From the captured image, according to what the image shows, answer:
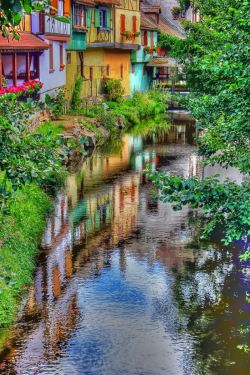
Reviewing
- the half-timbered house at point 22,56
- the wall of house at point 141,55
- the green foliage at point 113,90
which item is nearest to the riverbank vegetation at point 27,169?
the green foliage at point 113,90

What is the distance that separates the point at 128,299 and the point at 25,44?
20114mm

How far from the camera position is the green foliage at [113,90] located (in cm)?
5388

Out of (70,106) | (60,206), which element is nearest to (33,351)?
(60,206)

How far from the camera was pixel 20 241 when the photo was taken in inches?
755

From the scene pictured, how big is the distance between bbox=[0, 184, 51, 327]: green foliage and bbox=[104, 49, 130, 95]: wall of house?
3336cm

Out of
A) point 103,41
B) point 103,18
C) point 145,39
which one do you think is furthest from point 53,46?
point 145,39

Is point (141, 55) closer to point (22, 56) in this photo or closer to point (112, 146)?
point (112, 146)

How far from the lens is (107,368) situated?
13.3 metres

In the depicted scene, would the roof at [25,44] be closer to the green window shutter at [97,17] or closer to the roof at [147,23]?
the green window shutter at [97,17]

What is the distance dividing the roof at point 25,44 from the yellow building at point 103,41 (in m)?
9.49

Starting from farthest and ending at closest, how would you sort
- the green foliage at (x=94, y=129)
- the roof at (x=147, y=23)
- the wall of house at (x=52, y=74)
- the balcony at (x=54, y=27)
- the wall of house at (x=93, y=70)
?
the roof at (x=147, y=23) < the wall of house at (x=93, y=70) < the green foliage at (x=94, y=129) < the wall of house at (x=52, y=74) < the balcony at (x=54, y=27)

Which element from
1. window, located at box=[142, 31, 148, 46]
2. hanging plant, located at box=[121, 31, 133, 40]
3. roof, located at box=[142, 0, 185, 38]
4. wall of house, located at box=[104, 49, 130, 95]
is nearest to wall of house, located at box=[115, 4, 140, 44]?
hanging plant, located at box=[121, 31, 133, 40]

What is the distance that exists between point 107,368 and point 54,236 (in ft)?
29.9

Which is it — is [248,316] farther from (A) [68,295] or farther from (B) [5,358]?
(B) [5,358]
